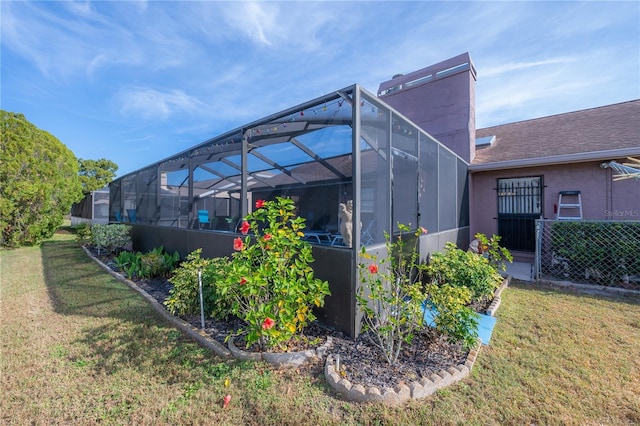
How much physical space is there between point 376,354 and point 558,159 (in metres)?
6.41

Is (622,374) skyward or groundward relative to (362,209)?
groundward

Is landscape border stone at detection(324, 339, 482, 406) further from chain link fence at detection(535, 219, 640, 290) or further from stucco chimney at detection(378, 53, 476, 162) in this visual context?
stucco chimney at detection(378, 53, 476, 162)

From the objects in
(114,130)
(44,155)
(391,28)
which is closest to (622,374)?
(391,28)

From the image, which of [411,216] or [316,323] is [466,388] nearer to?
[316,323]

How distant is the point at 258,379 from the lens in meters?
2.20

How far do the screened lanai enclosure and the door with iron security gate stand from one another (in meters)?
1.09

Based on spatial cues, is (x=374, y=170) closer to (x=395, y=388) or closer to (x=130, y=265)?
(x=395, y=388)

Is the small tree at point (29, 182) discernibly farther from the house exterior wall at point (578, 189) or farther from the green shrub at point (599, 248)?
the green shrub at point (599, 248)

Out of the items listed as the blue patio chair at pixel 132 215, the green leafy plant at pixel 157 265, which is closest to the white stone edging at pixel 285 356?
the green leafy plant at pixel 157 265

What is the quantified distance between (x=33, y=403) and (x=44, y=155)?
1117cm

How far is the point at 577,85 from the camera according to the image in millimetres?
6215

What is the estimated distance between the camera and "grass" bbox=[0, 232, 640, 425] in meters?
1.85

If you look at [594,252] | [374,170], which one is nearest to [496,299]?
[594,252]

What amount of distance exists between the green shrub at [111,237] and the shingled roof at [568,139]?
9.84 meters
